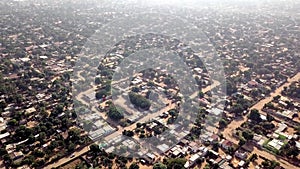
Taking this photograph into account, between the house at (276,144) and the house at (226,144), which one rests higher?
the house at (276,144)

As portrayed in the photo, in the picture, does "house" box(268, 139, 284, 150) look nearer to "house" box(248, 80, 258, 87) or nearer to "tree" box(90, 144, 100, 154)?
"house" box(248, 80, 258, 87)

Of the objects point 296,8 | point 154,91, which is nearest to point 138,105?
point 154,91

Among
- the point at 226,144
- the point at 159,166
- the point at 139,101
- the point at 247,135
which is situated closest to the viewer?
the point at 159,166

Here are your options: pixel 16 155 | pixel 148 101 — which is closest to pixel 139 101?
pixel 148 101

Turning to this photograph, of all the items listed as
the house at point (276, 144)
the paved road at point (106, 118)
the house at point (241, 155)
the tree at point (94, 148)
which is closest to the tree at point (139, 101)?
the paved road at point (106, 118)

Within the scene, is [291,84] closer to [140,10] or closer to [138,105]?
[138,105]

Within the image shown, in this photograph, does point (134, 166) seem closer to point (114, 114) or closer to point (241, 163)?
point (114, 114)

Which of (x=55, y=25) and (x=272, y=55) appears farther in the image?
(x=55, y=25)

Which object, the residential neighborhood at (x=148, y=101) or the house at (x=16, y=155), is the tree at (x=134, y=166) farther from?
the house at (x=16, y=155)

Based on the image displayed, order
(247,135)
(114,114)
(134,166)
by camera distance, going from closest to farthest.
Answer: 1. (134,166)
2. (247,135)
3. (114,114)

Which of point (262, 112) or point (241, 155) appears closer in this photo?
point (241, 155)

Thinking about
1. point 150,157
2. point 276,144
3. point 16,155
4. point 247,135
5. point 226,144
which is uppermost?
point 247,135
